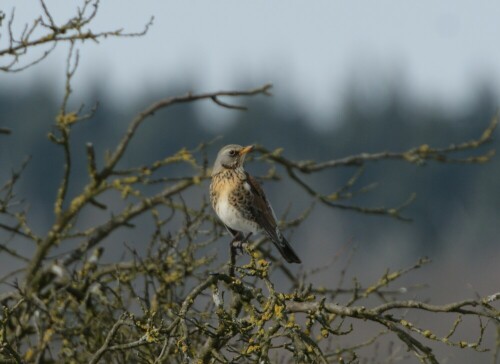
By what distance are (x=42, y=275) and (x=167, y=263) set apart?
1079 mm

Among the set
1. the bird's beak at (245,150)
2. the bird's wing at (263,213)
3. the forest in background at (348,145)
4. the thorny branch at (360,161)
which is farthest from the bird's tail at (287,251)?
the forest in background at (348,145)

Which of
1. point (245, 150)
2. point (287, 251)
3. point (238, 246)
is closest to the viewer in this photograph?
point (238, 246)

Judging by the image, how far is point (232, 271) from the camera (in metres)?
6.75

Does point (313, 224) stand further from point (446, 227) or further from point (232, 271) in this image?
point (232, 271)

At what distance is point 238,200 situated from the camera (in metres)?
8.45

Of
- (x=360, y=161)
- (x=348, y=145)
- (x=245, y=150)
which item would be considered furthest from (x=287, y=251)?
(x=348, y=145)

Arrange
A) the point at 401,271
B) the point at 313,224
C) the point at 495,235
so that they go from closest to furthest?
the point at 401,271, the point at 495,235, the point at 313,224

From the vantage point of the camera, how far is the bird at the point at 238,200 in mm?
8438

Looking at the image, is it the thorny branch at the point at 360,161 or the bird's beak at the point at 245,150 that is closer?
the bird's beak at the point at 245,150

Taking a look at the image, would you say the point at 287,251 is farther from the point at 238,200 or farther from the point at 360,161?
the point at 360,161

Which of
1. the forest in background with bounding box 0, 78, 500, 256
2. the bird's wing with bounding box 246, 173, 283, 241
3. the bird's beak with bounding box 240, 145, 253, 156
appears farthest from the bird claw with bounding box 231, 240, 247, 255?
the forest in background with bounding box 0, 78, 500, 256

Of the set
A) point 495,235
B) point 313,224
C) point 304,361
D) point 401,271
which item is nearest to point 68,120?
point 401,271

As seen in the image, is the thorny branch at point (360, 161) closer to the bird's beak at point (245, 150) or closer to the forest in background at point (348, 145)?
the bird's beak at point (245, 150)

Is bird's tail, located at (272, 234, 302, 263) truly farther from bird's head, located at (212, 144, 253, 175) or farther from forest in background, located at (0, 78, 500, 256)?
forest in background, located at (0, 78, 500, 256)
